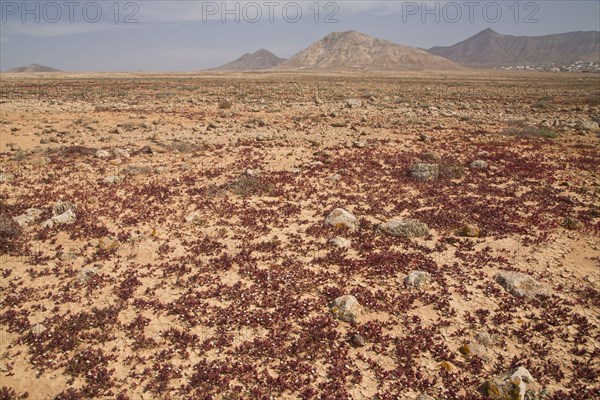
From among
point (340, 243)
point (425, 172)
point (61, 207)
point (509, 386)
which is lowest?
point (509, 386)

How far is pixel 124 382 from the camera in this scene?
685 centimetres

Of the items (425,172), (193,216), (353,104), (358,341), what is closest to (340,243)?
(358,341)

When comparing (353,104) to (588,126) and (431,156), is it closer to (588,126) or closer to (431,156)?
(588,126)

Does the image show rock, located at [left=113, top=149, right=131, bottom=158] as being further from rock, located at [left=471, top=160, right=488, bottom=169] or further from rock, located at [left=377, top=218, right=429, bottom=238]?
rock, located at [left=471, top=160, right=488, bottom=169]

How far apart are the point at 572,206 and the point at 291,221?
10867 millimetres

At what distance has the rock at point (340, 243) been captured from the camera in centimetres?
1155

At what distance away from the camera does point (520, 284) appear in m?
9.43

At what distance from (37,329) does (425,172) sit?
15375 mm

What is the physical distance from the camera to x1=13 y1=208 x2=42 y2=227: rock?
40.8 ft

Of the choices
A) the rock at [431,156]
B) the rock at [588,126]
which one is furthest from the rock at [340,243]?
the rock at [588,126]

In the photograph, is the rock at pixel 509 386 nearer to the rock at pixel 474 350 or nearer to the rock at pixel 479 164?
the rock at pixel 474 350

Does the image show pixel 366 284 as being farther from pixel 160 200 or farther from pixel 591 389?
pixel 160 200

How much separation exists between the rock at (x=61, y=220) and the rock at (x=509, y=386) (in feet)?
42.2

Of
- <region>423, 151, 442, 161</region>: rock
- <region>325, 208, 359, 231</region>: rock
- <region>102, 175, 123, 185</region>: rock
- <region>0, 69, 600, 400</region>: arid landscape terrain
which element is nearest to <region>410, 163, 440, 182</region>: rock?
<region>0, 69, 600, 400</region>: arid landscape terrain
